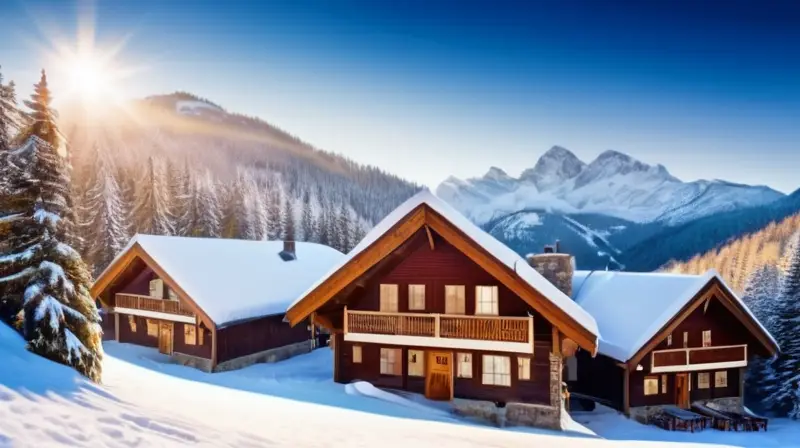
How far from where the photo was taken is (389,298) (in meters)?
19.8

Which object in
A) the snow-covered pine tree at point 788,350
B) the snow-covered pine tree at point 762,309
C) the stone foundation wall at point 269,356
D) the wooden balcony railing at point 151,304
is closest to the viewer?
the stone foundation wall at point 269,356

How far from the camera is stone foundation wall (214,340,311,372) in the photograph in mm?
25062

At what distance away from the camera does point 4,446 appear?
6.21 meters

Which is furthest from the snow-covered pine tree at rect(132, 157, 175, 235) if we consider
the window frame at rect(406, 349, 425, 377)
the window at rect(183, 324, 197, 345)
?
the window frame at rect(406, 349, 425, 377)

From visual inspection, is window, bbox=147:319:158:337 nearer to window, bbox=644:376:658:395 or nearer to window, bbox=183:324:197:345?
window, bbox=183:324:197:345

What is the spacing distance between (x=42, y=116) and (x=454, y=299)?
1434cm

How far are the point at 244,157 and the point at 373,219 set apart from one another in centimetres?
6016

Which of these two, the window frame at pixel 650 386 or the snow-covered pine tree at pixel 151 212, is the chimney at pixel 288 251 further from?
the snow-covered pine tree at pixel 151 212

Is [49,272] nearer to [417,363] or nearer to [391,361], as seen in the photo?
[391,361]

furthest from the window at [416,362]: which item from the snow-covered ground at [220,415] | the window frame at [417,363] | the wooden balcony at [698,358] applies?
the wooden balcony at [698,358]

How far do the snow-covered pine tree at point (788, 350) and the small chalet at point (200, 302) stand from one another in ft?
97.9

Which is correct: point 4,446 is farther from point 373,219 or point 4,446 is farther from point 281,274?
point 373,219

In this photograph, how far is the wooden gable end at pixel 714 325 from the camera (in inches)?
882

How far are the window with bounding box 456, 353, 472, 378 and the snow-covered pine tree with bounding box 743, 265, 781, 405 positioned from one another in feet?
74.0
